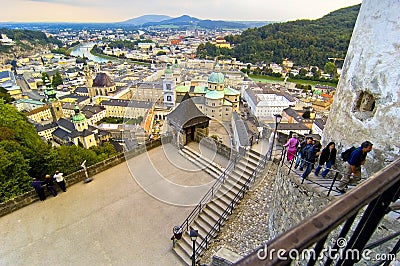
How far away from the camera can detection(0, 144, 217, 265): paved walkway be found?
21.2 feet

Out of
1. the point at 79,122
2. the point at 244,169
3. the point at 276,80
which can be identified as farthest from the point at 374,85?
the point at 276,80

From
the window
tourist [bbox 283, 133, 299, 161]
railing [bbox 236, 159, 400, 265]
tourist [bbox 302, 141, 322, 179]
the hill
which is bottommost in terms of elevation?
the hill

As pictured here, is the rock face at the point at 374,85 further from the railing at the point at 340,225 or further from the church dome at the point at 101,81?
the church dome at the point at 101,81

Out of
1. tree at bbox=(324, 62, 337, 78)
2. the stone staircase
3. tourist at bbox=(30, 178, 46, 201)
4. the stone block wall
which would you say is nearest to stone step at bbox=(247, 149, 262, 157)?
the stone staircase

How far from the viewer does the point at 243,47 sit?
117188mm

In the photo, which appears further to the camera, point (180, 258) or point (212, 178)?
point (212, 178)

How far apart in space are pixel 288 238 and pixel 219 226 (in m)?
6.51

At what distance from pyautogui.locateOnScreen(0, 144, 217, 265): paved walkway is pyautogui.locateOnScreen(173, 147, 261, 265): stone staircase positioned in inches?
14.3

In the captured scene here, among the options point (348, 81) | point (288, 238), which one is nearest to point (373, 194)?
point (288, 238)

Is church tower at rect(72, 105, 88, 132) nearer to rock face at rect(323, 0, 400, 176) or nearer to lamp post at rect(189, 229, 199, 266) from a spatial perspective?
lamp post at rect(189, 229, 199, 266)

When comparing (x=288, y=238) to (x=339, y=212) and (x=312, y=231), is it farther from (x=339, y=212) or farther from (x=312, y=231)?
(x=339, y=212)

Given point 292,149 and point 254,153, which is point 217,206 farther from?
point 292,149

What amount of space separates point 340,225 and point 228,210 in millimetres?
6468

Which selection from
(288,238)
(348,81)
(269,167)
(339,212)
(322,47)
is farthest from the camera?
(322,47)
